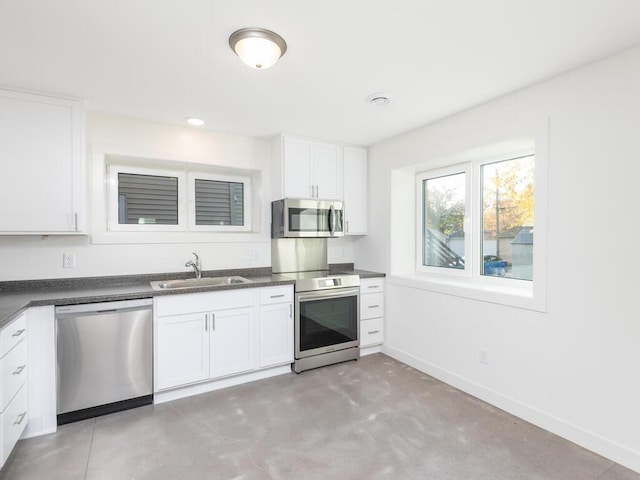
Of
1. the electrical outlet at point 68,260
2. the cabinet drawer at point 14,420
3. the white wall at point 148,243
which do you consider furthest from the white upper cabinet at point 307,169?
the cabinet drawer at point 14,420

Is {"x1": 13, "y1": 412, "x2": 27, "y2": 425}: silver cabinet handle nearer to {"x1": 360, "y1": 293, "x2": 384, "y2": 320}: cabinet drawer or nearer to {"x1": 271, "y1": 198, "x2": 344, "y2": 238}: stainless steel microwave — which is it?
{"x1": 271, "y1": 198, "x2": 344, "y2": 238}: stainless steel microwave

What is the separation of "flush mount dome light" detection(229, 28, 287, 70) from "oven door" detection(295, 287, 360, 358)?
202cm

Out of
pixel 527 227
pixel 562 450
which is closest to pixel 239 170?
pixel 527 227

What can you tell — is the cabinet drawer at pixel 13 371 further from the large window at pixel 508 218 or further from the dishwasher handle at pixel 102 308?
the large window at pixel 508 218

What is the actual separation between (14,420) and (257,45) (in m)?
2.46

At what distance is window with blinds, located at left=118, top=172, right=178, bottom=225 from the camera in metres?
3.20

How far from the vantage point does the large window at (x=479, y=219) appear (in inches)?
110

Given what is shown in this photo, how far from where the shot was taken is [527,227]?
2752mm

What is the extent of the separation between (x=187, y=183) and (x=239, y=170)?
548 millimetres

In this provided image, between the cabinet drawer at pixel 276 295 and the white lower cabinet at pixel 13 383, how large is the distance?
1.63m

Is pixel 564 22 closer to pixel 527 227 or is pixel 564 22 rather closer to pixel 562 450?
pixel 527 227

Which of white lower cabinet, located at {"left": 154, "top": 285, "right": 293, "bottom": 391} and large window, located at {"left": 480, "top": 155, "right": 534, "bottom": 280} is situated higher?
large window, located at {"left": 480, "top": 155, "right": 534, "bottom": 280}

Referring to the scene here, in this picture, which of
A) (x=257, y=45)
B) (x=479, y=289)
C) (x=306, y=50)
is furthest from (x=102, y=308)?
(x=479, y=289)

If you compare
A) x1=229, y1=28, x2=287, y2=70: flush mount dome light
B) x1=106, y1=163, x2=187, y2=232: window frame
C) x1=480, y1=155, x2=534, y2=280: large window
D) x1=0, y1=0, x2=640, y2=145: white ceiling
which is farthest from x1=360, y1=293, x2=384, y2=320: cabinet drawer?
x1=229, y1=28, x2=287, y2=70: flush mount dome light
